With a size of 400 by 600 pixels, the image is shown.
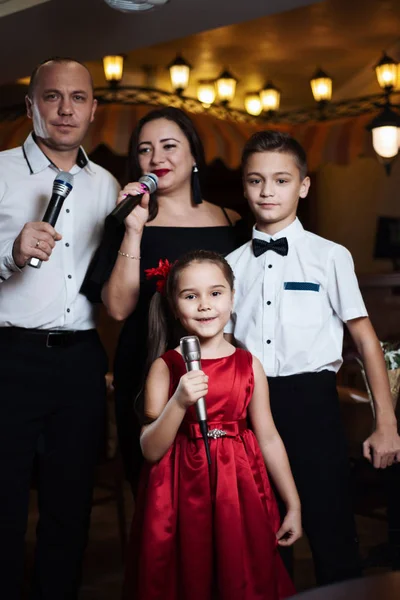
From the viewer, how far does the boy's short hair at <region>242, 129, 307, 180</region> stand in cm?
187

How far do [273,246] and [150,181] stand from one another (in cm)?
35

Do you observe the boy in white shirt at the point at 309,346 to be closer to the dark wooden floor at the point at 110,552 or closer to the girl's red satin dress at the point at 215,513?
the girl's red satin dress at the point at 215,513

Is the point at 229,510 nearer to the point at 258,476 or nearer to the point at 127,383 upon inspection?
the point at 258,476

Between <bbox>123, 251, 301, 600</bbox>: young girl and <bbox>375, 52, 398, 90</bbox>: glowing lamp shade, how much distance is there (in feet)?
15.3

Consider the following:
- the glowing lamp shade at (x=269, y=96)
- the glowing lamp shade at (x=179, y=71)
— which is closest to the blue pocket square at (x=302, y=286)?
the glowing lamp shade at (x=179, y=71)

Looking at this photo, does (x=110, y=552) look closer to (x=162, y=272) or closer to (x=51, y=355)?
(x=51, y=355)

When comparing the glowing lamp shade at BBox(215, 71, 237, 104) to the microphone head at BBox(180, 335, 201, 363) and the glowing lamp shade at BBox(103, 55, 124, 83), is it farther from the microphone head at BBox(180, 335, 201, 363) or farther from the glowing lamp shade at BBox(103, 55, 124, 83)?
the microphone head at BBox(180, 335, 201, 363)

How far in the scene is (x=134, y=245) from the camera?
77.0 inches

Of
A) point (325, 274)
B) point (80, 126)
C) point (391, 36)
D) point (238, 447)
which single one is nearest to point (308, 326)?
point (325, 274)

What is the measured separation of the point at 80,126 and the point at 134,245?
42 cm

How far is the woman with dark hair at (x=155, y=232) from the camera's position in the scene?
6.80ft

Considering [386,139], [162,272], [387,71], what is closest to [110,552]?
[162,272]

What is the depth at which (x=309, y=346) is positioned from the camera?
1.85m

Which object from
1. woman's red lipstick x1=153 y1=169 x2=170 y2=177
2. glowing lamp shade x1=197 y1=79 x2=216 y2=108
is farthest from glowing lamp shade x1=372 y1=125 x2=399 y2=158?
woman's red lipstick x1=153 y1=169 x2=170 y2=177
